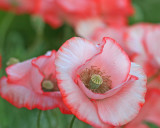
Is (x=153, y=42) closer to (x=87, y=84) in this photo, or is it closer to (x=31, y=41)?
(x=87, y=84)

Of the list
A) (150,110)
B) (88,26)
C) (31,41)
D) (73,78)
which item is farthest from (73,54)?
(31,41)

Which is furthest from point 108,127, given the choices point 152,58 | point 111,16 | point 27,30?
point 27,30

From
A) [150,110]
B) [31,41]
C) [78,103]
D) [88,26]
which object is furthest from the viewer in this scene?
[31,41]

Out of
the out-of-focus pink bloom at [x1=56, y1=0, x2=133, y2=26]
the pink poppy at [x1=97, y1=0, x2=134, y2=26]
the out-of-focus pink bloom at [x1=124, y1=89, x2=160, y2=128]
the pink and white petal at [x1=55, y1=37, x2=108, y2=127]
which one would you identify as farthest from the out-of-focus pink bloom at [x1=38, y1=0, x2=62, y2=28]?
the pink and white petal at [x1=55, y1=37, x2=108, y2=127]

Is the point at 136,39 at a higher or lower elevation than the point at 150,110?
higher

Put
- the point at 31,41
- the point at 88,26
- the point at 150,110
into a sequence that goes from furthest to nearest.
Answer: the point at 31,41 → the point at 88,26 → the point at 150,110

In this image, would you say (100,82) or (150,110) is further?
(150,110)

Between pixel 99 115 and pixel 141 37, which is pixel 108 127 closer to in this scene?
pixel 99 115
